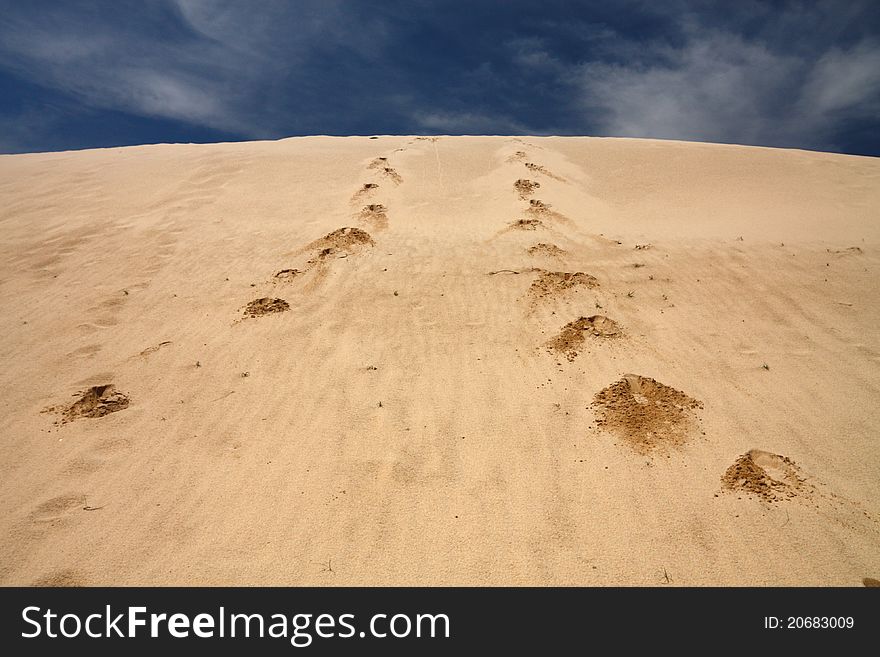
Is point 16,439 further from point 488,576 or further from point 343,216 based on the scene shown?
point 343,216

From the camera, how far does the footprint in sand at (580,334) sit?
18.4 feet

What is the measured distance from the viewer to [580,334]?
5.90 meters

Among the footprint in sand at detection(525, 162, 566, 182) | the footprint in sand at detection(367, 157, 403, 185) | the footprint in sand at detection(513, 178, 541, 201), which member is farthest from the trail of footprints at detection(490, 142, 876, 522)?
the footprint in sand at detection(367, 157, 403, 185)

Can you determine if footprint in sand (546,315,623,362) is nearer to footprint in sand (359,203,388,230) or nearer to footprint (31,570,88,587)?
footprint (31,570,88,587)

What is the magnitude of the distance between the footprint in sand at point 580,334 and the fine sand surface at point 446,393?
1.4 inches

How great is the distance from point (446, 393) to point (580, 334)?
2.16 meters

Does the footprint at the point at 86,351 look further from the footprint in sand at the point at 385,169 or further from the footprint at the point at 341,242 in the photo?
the footprint in sand at the point at 385,169

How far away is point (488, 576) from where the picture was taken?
3.06m

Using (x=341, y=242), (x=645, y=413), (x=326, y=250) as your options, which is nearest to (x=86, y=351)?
(x=326, y=250)

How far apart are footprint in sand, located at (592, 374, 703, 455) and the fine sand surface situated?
0.03 meters

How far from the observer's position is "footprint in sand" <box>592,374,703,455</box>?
4.19 metres
